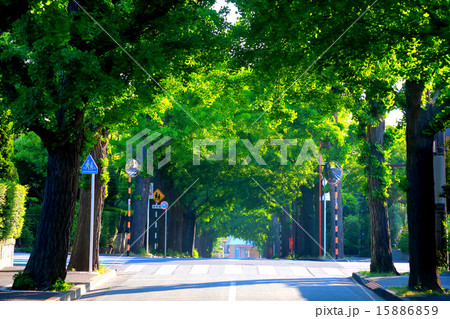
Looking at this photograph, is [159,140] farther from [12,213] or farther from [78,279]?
[78,279]

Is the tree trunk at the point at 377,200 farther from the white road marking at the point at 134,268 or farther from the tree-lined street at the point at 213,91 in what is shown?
the white road marking at the point at 134,268

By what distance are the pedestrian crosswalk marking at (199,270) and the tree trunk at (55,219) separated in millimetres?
6295

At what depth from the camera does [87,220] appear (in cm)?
1944

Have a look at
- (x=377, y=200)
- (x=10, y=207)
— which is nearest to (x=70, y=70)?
(x=10, y=207)

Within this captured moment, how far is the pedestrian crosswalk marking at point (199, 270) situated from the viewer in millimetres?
20250

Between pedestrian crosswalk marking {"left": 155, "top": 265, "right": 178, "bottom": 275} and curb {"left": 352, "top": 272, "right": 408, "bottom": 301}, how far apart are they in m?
5.68

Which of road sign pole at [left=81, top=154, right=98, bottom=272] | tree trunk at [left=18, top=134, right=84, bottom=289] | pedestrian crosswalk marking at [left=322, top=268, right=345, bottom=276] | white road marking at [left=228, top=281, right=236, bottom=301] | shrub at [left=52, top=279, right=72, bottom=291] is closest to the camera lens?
white road marking at [left=228, top=281, right=236, bottom=301]

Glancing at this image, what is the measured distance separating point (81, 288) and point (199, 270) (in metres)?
7.40

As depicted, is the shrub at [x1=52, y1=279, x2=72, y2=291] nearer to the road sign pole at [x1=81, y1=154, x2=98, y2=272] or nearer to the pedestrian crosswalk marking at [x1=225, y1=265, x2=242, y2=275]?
the road sign pole at [x1=81, y1=154, x2=98, y2=272]

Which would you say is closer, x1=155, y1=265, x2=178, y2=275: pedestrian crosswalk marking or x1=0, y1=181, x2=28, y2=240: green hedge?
x1=0, y1=181, x2=28, y2=240: green hedge

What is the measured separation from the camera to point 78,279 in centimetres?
1623

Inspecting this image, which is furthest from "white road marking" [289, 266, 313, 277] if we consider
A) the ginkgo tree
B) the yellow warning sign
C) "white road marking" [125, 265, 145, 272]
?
the yellow warning sign

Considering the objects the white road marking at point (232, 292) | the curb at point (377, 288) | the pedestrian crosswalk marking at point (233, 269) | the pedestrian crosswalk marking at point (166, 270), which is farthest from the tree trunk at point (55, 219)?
the curb at point (377, 288)

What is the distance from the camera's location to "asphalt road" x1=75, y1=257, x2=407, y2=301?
44.8ft
